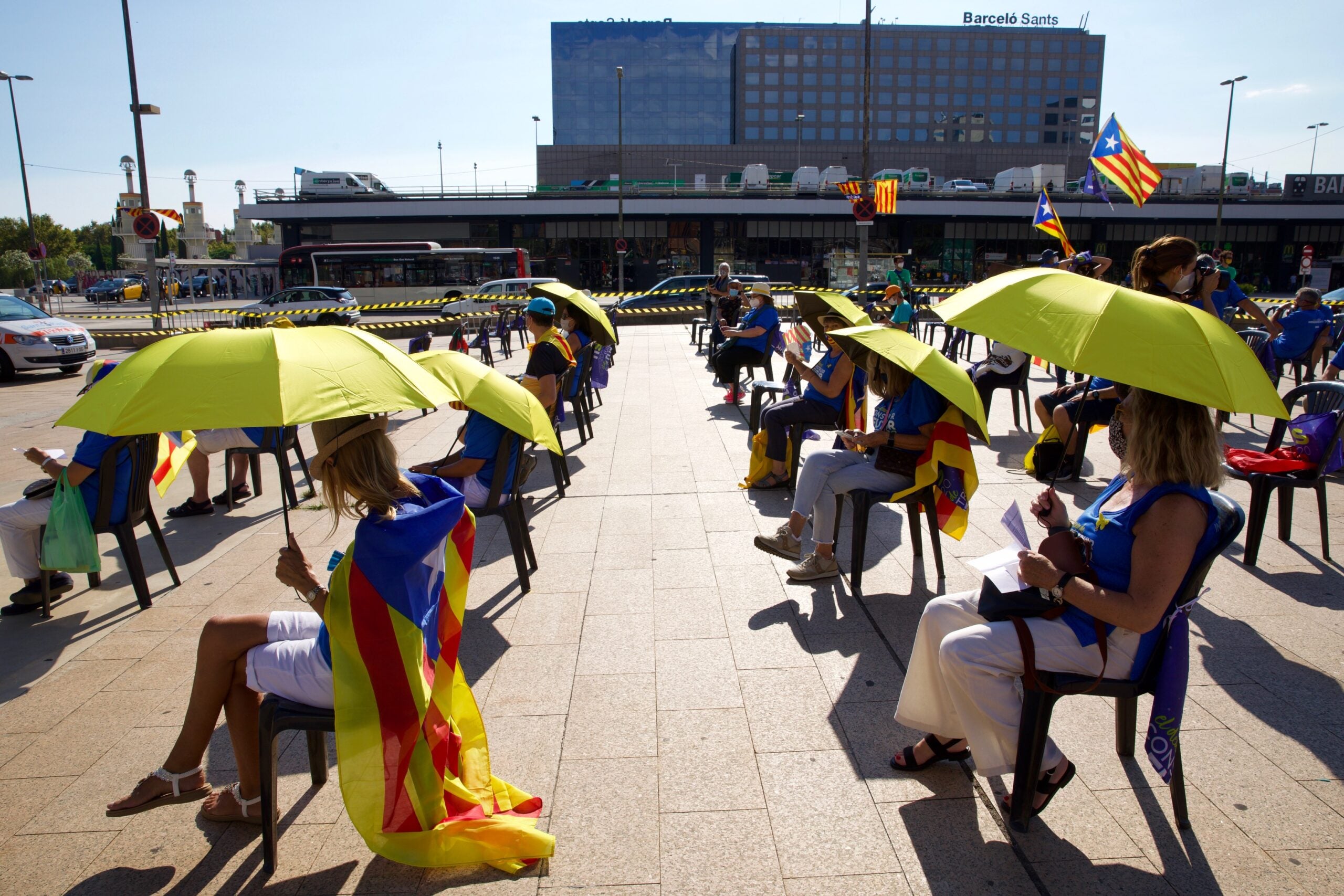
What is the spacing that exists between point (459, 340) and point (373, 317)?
22435 millimetres

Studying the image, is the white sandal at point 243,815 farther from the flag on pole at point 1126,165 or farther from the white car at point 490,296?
the white car at point 490,296

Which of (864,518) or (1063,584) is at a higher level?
(1063,584)

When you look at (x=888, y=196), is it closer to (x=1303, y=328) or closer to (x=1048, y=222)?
(x=1048, y=222)

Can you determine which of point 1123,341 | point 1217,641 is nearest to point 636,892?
point 1123,341

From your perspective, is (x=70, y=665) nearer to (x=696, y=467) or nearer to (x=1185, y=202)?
(x=696, y=467)

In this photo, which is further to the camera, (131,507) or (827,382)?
(827,382)

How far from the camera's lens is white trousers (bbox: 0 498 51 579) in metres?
4.66

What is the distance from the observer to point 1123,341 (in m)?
2.60

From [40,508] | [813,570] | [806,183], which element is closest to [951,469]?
[813,570]

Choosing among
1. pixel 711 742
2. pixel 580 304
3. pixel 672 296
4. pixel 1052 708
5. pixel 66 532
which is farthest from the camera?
pixel 672 296

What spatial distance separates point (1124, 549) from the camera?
256 centimetres

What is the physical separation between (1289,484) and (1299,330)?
6626 mm

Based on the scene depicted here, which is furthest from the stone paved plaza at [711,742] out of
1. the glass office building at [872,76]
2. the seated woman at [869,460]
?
the glass office building at [872,76]

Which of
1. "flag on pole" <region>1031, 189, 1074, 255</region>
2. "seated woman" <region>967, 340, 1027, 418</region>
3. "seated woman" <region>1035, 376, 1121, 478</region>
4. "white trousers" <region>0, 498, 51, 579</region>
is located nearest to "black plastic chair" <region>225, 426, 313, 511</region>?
"white trousers" <region>0, 498, 51, 579</region>
